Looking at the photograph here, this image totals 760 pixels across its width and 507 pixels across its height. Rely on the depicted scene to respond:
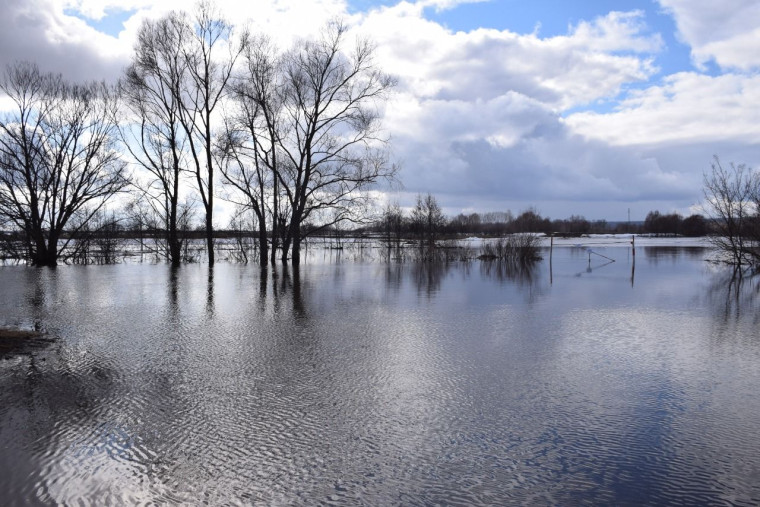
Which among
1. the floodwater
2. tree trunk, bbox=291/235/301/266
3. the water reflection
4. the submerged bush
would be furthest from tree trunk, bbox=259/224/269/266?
the water reflection

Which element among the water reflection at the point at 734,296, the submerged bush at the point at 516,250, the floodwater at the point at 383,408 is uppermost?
the submerged bush at the point at 516,250

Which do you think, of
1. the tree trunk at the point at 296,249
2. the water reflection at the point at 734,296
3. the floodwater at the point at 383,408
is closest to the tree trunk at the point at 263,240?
the tree trunk at the point at 296,249

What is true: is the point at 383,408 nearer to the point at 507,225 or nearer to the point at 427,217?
the point at 427,217

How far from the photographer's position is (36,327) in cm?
903

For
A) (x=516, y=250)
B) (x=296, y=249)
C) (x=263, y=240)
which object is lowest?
(x=516, y=250)

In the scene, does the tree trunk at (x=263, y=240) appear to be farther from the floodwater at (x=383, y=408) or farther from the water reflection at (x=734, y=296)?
the water reflection at (x=734, y=296)

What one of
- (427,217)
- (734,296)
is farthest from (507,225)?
(734,296)

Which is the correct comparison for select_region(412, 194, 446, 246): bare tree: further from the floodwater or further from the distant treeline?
the floodwater

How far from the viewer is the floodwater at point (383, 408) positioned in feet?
11.6

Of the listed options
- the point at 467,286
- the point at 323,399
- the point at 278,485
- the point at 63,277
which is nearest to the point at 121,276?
the point at 63,277

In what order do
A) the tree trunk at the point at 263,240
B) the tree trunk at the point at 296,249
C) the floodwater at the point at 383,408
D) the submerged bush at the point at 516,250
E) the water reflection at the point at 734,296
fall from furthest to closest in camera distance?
the submerged bush at the point at 516,250, the tree trunk at the point at 296,249, the tree trunk at the point at 263,240, the water reflection at the point at 734,296, the floodwater at the point at 383,408

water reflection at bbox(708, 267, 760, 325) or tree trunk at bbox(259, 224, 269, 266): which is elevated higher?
tree trunk at bbox(259, 224, 269, 266)

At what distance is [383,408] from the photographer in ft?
16.5

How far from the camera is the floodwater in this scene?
353 cm
